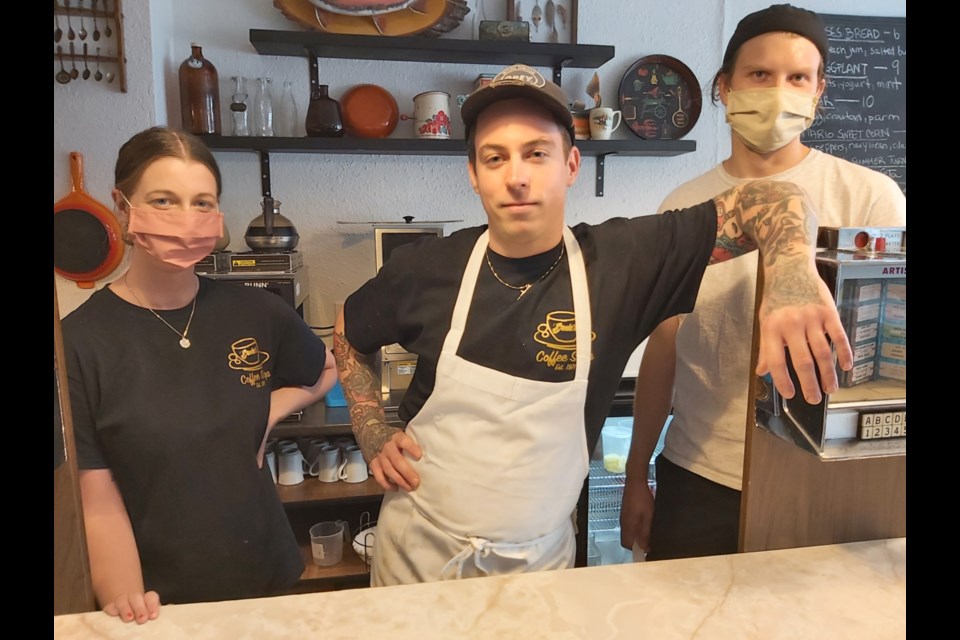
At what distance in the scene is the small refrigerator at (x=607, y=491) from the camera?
1.14m

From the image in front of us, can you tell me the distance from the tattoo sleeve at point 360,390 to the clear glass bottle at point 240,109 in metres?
0.45

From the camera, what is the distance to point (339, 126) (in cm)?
112

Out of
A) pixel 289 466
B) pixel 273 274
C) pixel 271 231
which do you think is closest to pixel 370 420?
pixel 273 274

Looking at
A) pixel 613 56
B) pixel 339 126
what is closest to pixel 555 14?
pixel 613 56

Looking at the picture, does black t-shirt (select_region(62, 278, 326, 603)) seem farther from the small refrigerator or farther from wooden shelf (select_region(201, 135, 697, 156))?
the small refrigerator

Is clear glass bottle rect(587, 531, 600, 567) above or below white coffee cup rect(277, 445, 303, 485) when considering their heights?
below

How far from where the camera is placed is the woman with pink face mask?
64cm

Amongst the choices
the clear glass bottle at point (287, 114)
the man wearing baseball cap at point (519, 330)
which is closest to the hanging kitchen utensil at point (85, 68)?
the clear glass bottle at point (287, 114)

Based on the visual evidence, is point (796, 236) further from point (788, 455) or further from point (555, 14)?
point (555, 14)

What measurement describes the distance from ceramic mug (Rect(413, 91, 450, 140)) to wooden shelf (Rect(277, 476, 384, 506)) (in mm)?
702

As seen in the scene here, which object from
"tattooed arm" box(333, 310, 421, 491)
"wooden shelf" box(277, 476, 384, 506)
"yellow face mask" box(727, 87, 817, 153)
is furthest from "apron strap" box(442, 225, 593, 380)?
"wooden shelf" box(277, 476, 384, 506)

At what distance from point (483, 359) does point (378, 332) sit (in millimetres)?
153

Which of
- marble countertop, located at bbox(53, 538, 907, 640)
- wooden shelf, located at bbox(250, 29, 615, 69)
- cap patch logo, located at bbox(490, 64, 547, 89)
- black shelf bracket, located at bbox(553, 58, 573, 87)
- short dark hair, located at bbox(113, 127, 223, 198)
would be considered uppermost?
wooden shelf, located at bbox(250, 29, 615, 69)

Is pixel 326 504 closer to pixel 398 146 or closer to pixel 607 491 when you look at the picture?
pixel 607 491
